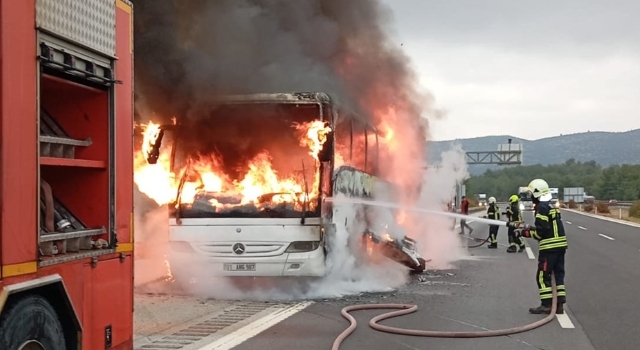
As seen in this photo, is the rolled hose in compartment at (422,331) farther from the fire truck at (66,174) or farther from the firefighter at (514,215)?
the firefighter at (514,215)

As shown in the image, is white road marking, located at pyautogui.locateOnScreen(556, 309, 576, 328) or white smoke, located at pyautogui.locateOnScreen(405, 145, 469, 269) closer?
white road marking, located at pyautogui.locateOnScreen(556, 309, 576, 328)

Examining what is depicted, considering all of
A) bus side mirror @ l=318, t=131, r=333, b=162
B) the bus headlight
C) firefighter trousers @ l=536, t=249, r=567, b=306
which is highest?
bus side mirror @ l=318, t=131, r=333, b=162

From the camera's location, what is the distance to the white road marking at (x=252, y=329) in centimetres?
716

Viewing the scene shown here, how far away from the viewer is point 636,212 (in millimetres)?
51812

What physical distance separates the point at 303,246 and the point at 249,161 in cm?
150

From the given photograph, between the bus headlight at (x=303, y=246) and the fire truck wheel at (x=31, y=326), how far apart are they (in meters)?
5.82

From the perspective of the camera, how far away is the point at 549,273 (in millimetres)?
9555

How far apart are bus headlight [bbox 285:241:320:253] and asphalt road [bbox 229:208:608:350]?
2.53 ft

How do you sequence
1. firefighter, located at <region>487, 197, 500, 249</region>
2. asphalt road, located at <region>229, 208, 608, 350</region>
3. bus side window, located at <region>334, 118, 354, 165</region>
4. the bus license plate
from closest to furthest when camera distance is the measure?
1. asphalt road, located at <region>229, 208, 608, 350</region>
2. the bus license plate
3. bus side window, located at <region>334, 118, 354, 165</region>
4. firefighter, located at <region>487, 197, 500, 249</region>

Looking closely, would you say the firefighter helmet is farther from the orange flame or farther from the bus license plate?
the bus license plate

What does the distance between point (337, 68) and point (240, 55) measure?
10.3 feet

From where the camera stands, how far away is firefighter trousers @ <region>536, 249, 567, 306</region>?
31.0 ft

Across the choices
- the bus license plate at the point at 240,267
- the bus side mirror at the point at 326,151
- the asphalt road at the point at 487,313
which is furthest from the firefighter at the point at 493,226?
the bus license plate at the point at 240,267

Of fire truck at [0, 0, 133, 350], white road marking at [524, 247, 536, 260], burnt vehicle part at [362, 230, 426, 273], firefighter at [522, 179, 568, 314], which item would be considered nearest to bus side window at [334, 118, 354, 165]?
burnt vehicle part at [362, 230, 426, 273]
